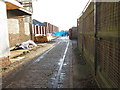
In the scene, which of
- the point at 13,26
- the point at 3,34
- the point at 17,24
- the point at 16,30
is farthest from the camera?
the point at 17,24

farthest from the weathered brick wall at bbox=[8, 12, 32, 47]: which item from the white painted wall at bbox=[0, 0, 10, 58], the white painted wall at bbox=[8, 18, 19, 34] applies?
the white painted wall at bbox=[0, 0, 10, 58]

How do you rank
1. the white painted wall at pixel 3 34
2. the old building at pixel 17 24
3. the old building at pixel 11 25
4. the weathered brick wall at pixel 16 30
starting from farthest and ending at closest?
the weathered brick wall at pixel 16 30 → the old building at pixel 17 24 → the old building at pixel 11 25 → the white painted wall at pixel 3 34

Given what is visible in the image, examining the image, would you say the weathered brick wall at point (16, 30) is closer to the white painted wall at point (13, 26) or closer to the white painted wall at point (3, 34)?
the white painted wall at point (13, 26)

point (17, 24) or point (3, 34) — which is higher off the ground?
point (17, 24)

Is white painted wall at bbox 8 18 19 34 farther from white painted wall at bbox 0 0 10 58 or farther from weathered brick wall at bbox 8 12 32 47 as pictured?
white painted wall at bbox 0 0 10 58

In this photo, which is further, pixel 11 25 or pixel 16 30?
pixel 16 30

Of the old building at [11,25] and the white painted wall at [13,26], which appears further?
the white painted wall at [13,26]

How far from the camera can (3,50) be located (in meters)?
6.47

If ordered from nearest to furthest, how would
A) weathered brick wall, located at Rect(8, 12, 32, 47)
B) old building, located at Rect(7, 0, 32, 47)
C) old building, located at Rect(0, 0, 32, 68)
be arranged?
old building, located at Rect(0, 0, 32, 68), old building, located at Rect(7, 0, 32, 47), weathered brick wall, located at Rect(8, 12, 32, 47)

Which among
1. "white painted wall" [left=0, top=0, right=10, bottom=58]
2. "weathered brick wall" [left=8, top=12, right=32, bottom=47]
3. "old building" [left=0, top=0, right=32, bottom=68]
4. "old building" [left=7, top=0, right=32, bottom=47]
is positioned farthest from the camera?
"weathered brick wall" [left=8, top=12, right=32, bottom=47]

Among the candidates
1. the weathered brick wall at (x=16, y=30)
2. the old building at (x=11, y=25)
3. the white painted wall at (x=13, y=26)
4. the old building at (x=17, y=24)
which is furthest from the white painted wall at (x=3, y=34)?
the white painted wall at (x=13, y=26)

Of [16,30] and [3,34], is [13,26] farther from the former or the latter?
[3,34]

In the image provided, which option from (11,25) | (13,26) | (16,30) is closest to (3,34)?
(11,25)

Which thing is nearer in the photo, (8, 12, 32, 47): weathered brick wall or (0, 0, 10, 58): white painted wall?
(0, 0, 10, 58): white painted wall
